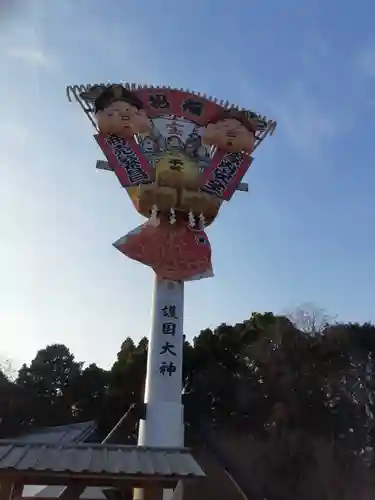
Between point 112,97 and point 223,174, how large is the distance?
3.42m

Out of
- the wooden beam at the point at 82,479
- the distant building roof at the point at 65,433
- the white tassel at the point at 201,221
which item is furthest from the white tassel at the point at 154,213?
the distant building roof at the point at 65,433

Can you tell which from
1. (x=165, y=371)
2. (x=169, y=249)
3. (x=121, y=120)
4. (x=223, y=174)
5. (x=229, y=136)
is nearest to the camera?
(x=165, y=371)

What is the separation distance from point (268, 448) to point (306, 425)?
6.64 feet

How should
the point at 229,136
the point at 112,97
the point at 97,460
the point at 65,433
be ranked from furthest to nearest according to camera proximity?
the point at 65,433 < the point at 229,136 < the point at 112,97 < the point at 97,460

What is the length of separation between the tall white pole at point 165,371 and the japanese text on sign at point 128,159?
2.59 metres

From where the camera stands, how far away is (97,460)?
4746 millimetres

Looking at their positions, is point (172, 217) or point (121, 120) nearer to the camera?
point (172, 217)

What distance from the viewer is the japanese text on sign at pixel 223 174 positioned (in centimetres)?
1377

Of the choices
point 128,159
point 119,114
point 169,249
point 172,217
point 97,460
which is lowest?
point 97,460

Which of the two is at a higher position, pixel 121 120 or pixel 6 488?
pixel 121 120

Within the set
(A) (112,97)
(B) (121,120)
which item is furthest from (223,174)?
(A) (112,97)

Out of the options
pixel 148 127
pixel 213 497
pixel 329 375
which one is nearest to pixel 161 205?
pixel 148 127

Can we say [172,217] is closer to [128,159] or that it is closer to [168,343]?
[128,159]

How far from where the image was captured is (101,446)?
506 centimetres
